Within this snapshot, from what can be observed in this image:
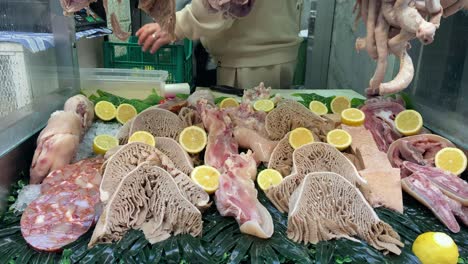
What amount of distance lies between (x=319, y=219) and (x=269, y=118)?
0.66 m

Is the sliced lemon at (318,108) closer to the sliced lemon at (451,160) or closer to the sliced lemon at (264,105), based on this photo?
the sliced lemon at (264,105)

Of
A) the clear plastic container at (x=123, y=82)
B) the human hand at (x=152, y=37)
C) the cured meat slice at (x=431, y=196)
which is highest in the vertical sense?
the human hand at (x=152, y=37)

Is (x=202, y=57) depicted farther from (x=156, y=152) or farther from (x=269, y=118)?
(x=156, y=152)

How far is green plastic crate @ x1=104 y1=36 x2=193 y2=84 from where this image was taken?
2.61m

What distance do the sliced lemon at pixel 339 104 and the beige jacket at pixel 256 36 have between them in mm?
630

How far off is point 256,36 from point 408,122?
103 cm

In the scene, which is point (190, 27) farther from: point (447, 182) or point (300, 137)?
point (447, 182)

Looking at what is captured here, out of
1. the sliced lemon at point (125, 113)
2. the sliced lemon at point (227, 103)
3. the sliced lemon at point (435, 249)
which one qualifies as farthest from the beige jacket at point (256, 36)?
the sliced lemon at point (435, 249)

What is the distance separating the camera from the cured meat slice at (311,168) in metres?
1.22

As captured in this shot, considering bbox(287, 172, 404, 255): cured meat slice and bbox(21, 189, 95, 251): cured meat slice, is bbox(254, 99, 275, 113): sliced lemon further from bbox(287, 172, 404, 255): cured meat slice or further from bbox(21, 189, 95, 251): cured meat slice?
bbox(21, 189, 95, 251): cured meat slice

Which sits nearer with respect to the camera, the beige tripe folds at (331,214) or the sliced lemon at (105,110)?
the beige tripe folds at (331,214)

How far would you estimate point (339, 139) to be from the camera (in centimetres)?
152

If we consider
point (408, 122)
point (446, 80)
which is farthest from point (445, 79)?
point (408, 122)

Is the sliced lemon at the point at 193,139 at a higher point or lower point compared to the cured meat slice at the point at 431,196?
higher
